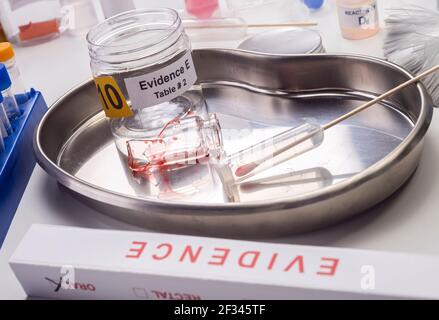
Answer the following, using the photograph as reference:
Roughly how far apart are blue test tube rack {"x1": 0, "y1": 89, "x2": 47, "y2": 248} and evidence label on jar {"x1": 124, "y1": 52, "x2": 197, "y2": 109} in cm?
15

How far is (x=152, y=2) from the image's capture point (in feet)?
3.94

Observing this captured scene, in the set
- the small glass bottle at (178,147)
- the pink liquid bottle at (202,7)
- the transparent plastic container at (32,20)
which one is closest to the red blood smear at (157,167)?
the small glass bottle at (178,147)

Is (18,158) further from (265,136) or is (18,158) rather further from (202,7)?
(202,7)

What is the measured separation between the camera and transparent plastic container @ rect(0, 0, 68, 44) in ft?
3.84

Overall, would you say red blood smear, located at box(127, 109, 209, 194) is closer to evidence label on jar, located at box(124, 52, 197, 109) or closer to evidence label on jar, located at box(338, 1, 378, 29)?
evidence label on jar, located at box(124, 52, 197, 109)

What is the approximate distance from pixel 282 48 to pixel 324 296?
1.53 feet

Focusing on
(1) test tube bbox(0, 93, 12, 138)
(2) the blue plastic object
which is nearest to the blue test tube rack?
(1) test tube bbox(0, 93, 12, 138)

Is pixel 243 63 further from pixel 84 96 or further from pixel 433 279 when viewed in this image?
pixel 433 279

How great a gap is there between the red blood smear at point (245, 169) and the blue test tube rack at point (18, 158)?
26cm

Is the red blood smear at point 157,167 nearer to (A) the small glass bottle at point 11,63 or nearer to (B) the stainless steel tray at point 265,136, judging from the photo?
(B) the stainless steel tray at point 265,136

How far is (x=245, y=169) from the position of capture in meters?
0.68

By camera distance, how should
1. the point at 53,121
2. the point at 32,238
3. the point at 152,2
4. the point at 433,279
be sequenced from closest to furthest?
1. the point at 433,279
2. the point at 32,238
3. the point at 53,121
4. the point at 152,2

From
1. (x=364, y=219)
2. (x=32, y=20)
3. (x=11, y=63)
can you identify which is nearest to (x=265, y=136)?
(x=364, y=219)
